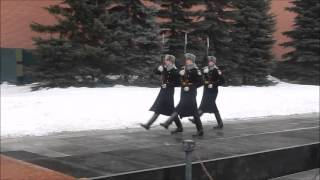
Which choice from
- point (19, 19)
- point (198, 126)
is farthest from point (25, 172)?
point (19, 19)

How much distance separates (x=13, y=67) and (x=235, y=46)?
10.2 metres

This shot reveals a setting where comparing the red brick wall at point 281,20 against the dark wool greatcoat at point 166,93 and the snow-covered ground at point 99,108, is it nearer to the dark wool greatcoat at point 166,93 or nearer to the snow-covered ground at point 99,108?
the snow-covered ground at point 99,108

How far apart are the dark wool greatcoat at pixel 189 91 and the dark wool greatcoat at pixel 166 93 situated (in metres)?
0.27

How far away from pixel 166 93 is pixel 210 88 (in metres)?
1.35

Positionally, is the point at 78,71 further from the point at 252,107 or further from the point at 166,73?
the point at 166,73

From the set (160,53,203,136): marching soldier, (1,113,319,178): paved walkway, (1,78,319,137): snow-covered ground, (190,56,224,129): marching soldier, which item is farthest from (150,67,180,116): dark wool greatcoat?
(1,78,319,137): snow-covered ground

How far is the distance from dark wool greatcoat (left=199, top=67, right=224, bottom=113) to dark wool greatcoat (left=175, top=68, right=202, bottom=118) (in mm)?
1127

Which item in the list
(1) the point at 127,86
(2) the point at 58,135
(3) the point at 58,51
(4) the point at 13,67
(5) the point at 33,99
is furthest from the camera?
(4) the point at 13,67

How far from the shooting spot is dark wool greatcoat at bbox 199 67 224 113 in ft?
40.7

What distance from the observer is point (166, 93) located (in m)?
11.6

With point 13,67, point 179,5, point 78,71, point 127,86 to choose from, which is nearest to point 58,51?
point 78,71

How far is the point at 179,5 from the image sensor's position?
78.9ft

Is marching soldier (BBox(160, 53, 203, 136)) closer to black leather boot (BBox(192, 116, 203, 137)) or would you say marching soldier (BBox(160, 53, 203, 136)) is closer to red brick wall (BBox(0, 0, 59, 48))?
black leather boot (BBox(192, 116, 203, 137))

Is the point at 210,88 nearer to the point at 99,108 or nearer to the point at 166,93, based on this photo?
the point at 166,93
